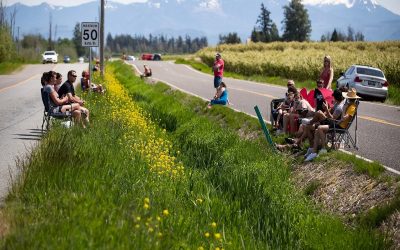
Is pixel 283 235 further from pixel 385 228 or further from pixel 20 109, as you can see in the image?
pixel 20 109

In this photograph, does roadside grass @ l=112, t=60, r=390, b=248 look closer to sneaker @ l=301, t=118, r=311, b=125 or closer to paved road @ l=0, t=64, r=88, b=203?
sneaker @ l=301, t=118, r=311, b=125

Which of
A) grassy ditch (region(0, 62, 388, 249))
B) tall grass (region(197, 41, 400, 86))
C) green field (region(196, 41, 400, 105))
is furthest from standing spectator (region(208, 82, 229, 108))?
tall grass (region(197, 41, 400, 86))

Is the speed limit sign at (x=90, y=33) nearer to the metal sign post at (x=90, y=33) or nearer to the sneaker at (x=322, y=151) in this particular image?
the metal sign post at (x=90, y=33)

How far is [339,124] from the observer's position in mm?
10219

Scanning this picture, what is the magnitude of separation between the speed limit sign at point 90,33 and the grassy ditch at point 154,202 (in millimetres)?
7283

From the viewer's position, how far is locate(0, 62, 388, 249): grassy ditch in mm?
4578


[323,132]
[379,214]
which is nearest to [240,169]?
[323,132]

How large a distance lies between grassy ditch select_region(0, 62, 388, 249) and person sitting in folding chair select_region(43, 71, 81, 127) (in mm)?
1642

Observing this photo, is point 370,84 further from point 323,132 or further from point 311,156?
point 311,156

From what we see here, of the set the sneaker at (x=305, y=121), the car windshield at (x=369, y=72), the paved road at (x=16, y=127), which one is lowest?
the paved road at (x=16, y=127)

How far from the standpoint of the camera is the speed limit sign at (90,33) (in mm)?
17812

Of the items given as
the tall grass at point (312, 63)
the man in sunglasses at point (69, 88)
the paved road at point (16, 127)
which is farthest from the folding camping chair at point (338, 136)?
the tall grass at point (312, 63)

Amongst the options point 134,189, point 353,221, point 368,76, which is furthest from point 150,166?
point 368,76

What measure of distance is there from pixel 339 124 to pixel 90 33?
33.5 ft
